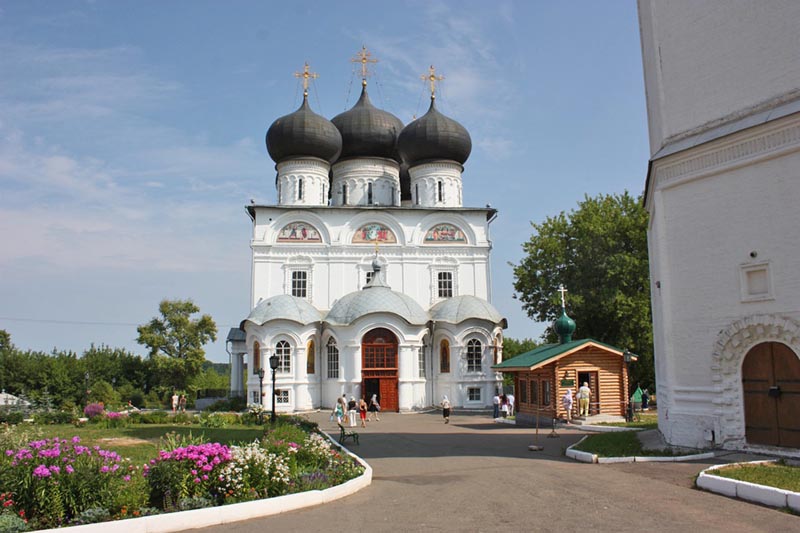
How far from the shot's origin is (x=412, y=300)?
98.6 feet

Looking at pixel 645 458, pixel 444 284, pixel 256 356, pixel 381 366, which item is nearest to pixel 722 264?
pixel 645 458

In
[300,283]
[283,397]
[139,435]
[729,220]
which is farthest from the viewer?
[300,283]

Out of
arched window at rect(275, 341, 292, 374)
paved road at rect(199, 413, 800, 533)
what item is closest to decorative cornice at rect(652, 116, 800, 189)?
paved road at rect(199, 413, 800, 533)

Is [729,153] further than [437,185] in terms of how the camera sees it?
No

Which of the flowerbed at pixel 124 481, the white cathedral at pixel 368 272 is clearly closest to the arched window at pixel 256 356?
the white cathedral at pixel 368 272

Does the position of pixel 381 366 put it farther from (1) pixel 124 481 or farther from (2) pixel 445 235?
(1) pixel 124 481

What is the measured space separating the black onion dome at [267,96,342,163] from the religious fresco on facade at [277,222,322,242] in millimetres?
3919

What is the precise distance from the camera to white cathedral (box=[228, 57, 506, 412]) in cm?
2805

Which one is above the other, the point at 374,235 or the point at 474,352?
the point at 374,235

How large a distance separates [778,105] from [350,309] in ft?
65.0

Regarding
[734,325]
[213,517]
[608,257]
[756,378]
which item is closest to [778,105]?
[734,325]

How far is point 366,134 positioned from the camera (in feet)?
114

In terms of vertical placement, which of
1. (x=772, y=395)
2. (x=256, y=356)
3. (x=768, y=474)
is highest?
(x=256, y=356)

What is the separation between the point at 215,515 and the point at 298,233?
80.1ft
